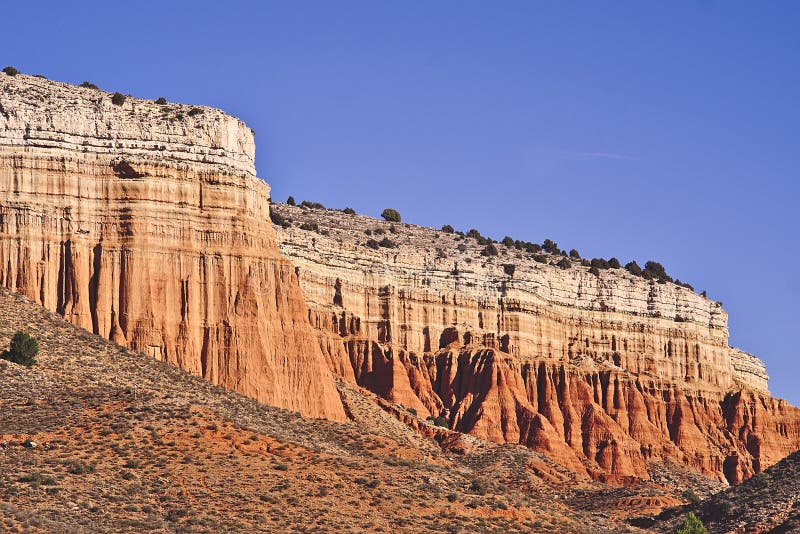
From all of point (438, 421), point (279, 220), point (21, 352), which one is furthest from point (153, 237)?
point (279, 220)

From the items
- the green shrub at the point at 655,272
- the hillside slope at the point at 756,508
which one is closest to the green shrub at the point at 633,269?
the green shrub at the point at 655,272

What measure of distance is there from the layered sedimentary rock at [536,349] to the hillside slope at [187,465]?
85.4 ft

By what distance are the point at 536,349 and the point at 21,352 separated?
56.2m

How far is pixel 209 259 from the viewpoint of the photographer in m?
109

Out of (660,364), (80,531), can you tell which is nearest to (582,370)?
(660,364)

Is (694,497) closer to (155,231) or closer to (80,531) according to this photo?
(155,231)

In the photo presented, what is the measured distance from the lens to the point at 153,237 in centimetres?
10738

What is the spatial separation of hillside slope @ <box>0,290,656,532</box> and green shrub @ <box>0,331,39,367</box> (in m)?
0.42

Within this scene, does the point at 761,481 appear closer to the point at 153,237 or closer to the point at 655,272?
the point at 153,237

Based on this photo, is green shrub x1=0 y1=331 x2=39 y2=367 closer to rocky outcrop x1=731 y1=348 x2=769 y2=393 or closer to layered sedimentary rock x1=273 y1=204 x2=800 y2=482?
layered sedimentary rock x1=273 y1=204 x2=800 y2=482

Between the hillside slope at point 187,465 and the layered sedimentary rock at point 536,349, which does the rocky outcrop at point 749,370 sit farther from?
the hillside slope at point 187,465

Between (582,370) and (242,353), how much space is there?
143 feet

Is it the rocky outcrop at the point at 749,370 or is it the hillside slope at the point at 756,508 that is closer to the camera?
the hillside slope at the point at 756,508

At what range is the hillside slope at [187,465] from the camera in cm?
8294
